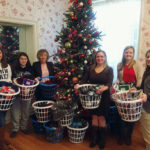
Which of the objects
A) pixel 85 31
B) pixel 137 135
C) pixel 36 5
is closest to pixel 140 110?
pixel 137 135

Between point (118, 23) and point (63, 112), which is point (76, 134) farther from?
point (118, 23)

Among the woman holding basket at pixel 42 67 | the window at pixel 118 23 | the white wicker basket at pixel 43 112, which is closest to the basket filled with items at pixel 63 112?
the white wicker basket at pixel 43 112

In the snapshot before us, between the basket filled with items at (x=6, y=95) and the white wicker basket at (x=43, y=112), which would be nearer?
the basket filled with items at (x=6, y=95)

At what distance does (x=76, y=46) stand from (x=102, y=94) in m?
0.85

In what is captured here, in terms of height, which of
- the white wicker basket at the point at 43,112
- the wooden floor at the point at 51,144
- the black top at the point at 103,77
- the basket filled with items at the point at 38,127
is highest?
the black top at the point at 103,77

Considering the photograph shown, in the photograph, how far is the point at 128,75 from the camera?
229 centimetres

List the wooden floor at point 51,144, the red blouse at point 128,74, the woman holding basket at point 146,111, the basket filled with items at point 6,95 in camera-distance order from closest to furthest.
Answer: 1. the woman holding basket at point 146,111
2. the basket filled with items at point 6,95
3. the wooden floor at point 51,144
4. the red blouse at point 128,74

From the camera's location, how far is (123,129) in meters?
2.17

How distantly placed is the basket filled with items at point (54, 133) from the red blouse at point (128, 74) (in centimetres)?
116

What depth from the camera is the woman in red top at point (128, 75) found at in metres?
2.19

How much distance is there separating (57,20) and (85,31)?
Answer: 4.56 feet

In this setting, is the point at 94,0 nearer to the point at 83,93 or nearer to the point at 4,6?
the point at 4,6

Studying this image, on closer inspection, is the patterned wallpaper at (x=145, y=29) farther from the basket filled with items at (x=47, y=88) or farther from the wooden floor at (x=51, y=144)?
the basket filled with items at (x=47, y=88)

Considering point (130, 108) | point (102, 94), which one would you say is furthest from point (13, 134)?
point (130, 108)
